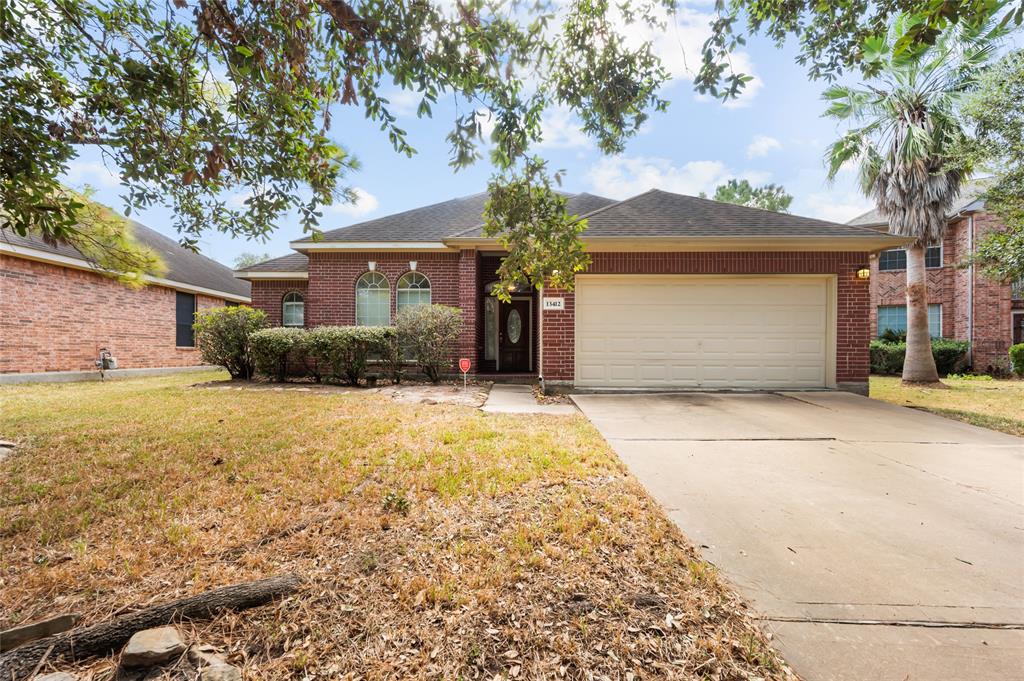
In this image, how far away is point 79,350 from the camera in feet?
36.2

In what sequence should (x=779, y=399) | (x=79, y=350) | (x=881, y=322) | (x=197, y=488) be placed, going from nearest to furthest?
1. (x=197, y=488)
2. (x=779, y=399)
3. (x=79, y=350)
4. (x=881, y=322)

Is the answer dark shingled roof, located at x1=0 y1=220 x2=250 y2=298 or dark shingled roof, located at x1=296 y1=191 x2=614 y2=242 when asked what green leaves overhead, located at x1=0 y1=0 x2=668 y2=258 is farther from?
dark shingled roof, located at x1=0 y1=220 x2=250 y2=298

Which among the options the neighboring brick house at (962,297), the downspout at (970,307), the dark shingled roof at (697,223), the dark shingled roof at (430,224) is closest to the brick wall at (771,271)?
the dark shingled roof at (697,223)

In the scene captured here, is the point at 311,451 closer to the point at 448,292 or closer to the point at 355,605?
the point at 355,605

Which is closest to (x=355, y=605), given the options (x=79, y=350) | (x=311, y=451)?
(x=311, y=451)

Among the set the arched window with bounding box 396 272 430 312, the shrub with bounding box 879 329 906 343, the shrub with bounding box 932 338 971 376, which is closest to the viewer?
the arched window with bounding box 396 272 430 312

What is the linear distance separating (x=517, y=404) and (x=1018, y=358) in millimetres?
18816

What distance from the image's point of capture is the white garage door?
8.21 metres

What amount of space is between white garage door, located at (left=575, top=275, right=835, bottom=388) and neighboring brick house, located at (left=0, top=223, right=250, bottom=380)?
9774mm

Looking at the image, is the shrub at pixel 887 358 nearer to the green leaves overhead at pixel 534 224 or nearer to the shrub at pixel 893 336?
the shrub at pixel 893 336

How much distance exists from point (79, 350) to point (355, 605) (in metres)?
14.6

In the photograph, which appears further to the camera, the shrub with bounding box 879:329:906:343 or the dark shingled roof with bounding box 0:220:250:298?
the shrub with bounding box 879:329:906:343

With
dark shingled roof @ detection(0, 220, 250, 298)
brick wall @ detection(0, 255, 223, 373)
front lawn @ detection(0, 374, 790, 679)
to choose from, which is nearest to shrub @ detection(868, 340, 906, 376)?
front lawn @ detection(0, 374, 790, 679)

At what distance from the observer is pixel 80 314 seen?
11102 mm
